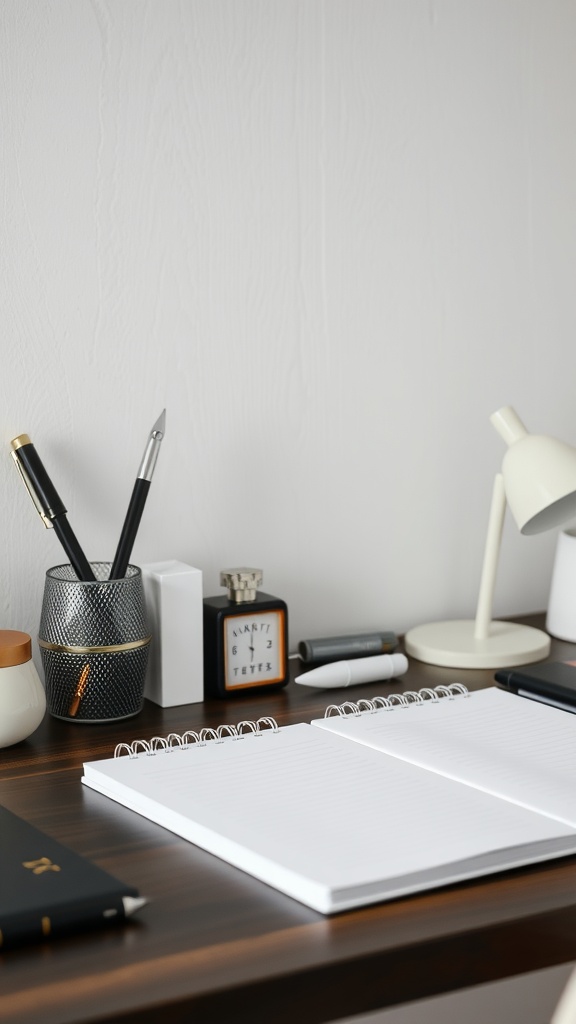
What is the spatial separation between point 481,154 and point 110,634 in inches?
29.3

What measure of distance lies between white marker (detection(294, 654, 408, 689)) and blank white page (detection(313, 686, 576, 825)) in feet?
0.31

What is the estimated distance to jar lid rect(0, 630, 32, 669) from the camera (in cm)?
95

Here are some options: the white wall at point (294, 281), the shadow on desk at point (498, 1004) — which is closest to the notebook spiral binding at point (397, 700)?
the white wall at point (294, 281)

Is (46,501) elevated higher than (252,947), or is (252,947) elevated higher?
(46,501)

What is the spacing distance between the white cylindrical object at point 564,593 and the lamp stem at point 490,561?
85mm

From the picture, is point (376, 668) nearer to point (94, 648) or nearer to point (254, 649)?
point (254, 649)

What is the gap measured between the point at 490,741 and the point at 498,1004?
69 cm

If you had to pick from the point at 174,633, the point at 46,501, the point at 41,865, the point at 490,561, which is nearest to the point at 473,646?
the point at 490,561

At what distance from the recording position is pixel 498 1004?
1.47 meters

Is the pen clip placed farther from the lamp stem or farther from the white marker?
the lamp stem

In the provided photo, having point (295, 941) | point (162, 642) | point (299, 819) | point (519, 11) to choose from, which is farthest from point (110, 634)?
point (519, 11)

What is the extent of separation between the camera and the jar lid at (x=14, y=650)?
3.10 feet

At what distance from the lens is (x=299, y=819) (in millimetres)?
766

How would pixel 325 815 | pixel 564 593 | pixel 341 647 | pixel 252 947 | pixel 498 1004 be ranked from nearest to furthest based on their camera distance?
pixel 252 947 < pixel 325 815 < pixel 341 647 < pixel 564 593 < pixel 498 1004
